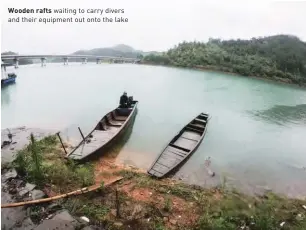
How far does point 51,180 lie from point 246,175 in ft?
25.8

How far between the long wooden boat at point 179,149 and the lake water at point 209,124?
54cm

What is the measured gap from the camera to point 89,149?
10469 mm

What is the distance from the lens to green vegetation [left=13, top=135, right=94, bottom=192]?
8.19 m

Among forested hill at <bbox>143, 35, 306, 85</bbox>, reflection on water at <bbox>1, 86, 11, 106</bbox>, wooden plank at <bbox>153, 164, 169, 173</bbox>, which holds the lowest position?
wooden plank at <bbox>153, 164, 169, 173</bbox>

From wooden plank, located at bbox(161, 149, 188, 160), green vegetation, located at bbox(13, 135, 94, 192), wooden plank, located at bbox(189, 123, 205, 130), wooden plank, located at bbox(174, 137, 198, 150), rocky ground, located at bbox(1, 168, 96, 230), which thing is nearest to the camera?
rocky ground, located at bbox(1, 168, 96, 230)

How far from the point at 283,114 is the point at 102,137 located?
19.6 meters

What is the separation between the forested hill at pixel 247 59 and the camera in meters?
52.7

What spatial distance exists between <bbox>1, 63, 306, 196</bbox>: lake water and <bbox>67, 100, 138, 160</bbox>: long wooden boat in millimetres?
1021

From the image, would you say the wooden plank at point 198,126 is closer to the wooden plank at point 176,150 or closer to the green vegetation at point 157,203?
the wooden plank at point 176,150

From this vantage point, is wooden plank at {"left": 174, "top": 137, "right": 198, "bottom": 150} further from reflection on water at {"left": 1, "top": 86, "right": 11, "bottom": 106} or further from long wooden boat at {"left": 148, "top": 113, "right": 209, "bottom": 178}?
reflection on water at {"left": 1, "top": 86, "right": 11, "bottom": 106}

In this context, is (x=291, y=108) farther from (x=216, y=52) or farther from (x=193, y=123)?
(x=216, y=52)

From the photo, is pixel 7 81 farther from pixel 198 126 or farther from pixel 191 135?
pixel 191 135

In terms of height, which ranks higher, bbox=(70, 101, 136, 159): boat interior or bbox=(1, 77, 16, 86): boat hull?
bbox=(1, 77, 16, 86): boat hull

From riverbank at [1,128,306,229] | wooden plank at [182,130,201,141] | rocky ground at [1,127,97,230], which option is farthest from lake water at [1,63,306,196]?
rocky ground at [1,127,97,230]
